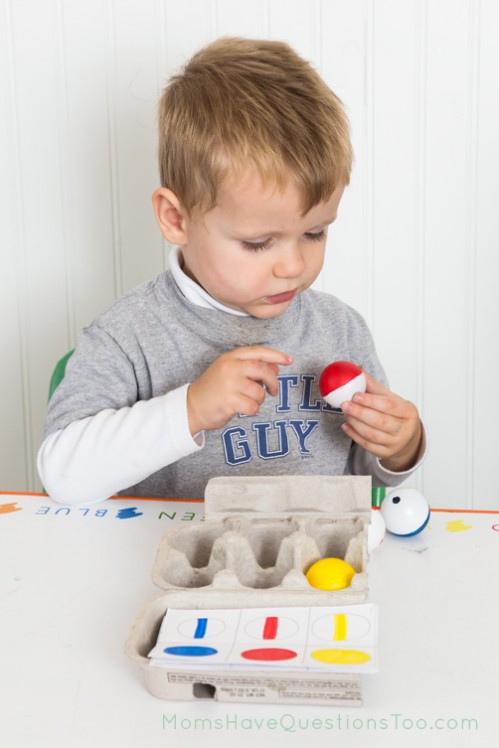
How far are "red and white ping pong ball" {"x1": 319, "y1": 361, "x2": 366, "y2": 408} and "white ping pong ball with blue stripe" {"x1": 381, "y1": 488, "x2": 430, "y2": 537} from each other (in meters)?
0.18

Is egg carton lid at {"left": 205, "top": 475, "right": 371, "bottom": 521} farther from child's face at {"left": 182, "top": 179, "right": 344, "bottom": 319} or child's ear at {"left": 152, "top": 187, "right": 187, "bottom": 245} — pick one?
child's ear at {"left": 152, "top": 187, "right": 187, "bottom": 245}

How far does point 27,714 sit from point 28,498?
0.40 metres

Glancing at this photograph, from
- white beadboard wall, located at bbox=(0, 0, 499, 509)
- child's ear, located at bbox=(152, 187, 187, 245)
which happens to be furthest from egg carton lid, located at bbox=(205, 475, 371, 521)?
white beadboard wall, located at bbox=(0, 0, 499, 509)

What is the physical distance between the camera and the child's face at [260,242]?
36.0 inches

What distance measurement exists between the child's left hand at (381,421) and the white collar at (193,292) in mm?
207

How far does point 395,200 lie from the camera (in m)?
1.54

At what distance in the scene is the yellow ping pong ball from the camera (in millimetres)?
633

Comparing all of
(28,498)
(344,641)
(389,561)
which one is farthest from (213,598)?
(28,498)

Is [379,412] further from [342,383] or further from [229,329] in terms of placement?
[229,329]

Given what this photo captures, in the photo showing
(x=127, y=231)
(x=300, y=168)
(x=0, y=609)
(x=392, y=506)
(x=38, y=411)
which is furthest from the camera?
(x=38, y=411)

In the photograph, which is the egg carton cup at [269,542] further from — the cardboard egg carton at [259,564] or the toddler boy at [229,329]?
the toddler boy at [229,329]

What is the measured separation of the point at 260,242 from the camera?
3.08ft

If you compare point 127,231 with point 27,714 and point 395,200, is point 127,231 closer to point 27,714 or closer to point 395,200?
point 395,200

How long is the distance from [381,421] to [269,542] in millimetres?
281
